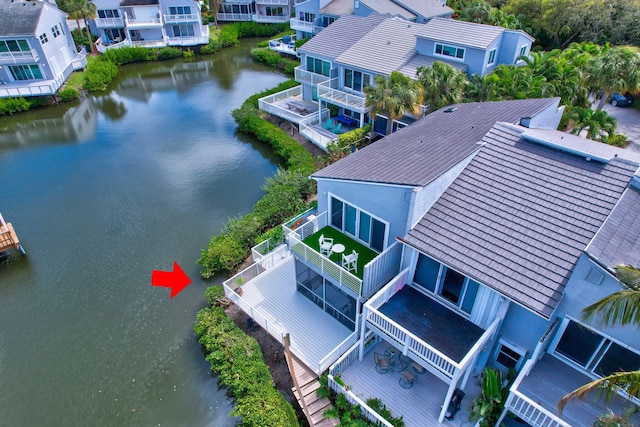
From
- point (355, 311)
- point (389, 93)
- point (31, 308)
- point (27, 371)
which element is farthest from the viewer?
point (389, 93)

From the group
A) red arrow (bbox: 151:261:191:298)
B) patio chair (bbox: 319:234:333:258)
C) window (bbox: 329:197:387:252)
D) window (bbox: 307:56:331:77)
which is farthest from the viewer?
window (bbox: 307:56:331:77)

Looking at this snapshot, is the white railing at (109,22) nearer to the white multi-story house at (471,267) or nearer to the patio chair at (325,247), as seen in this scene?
the white multi-story house at (471,267)

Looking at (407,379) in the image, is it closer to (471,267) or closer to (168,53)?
(471,267)

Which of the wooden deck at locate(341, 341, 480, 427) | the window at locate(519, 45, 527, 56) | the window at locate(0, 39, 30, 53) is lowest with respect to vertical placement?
the wooden deck at locate(341, 341, 480, 427)

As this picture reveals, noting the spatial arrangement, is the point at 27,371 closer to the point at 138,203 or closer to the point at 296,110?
the point at 138,203

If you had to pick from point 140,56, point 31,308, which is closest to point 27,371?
point 31,308

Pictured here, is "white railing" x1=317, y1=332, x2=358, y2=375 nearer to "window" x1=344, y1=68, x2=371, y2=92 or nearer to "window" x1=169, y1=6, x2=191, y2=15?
"window" x1=344, y1=68, x2=371, y2=92

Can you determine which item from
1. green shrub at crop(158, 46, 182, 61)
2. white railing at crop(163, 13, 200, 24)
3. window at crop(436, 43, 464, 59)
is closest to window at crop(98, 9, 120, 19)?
white railing at crop(163, 13, 200, 24)
